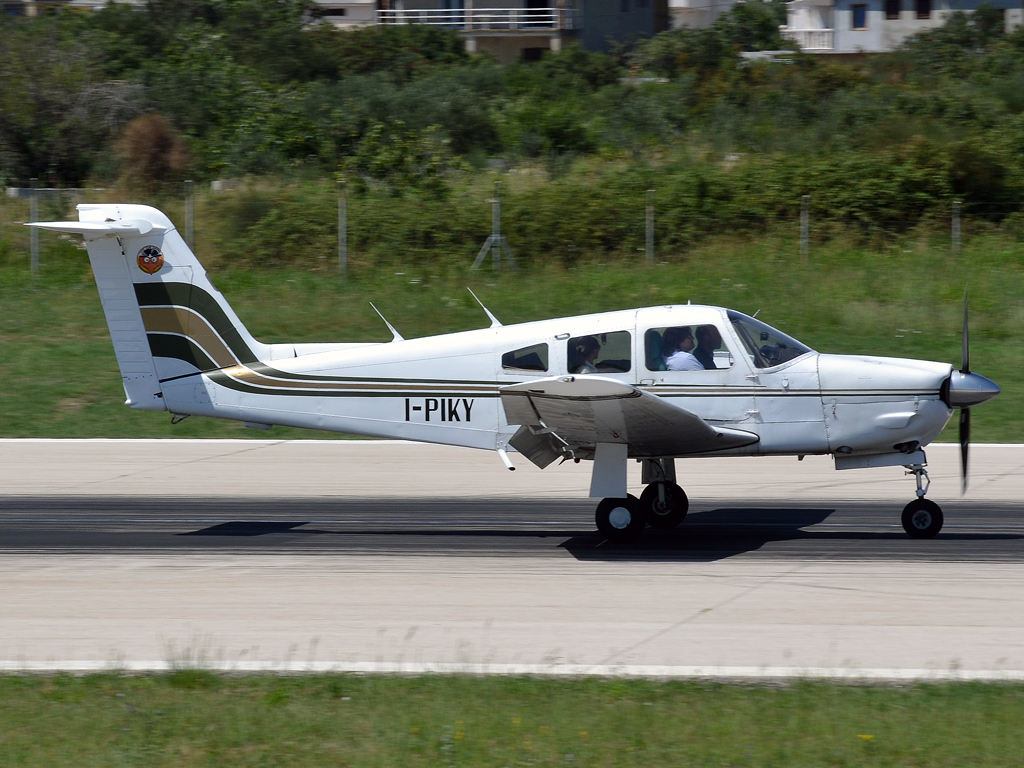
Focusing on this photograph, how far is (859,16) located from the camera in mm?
60000

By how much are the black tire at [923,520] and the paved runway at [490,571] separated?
0.32 ft

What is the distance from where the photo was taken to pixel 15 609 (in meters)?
8.30

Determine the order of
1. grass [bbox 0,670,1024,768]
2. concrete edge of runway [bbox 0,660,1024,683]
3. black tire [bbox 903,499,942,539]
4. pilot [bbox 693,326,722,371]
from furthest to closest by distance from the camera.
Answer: pilot [bbox 693,326,722,371], black tire [bbox 903,499,942,539], concrete edge of runway [bbox 0,660,1024,683], grass [bbox 0,670,1024,768]

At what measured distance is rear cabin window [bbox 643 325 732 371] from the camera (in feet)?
34.4

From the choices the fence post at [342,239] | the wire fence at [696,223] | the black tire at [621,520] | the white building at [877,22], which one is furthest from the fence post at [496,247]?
the white building at [877,22]

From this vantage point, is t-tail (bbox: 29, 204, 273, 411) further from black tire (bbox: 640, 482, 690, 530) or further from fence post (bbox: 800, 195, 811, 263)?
fence post (bbox: 800, 195, 811, 263)

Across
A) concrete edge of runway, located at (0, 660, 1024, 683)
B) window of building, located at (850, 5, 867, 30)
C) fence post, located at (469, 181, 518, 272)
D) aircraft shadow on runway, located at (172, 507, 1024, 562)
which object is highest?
window of building, located at (850, 5, 867, 30)

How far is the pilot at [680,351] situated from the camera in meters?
10.5

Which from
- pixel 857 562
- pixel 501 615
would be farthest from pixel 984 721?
pixel 857 562

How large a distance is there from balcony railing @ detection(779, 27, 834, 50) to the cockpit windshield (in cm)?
5376

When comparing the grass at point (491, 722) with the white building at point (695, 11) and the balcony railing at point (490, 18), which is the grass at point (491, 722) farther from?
the white building at point (695, 11)

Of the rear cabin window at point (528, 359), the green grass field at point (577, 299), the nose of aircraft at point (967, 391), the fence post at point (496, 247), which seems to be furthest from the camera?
the fence post at point (496, 247)

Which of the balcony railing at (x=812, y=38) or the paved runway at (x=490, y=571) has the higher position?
the balcony railing at (x=812, y=38)

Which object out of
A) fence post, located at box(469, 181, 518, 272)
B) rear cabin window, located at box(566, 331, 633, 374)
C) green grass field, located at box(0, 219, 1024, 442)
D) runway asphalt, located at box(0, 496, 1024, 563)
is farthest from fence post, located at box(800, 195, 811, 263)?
rear cabin window, located at box(566, 331, 633, 374)
